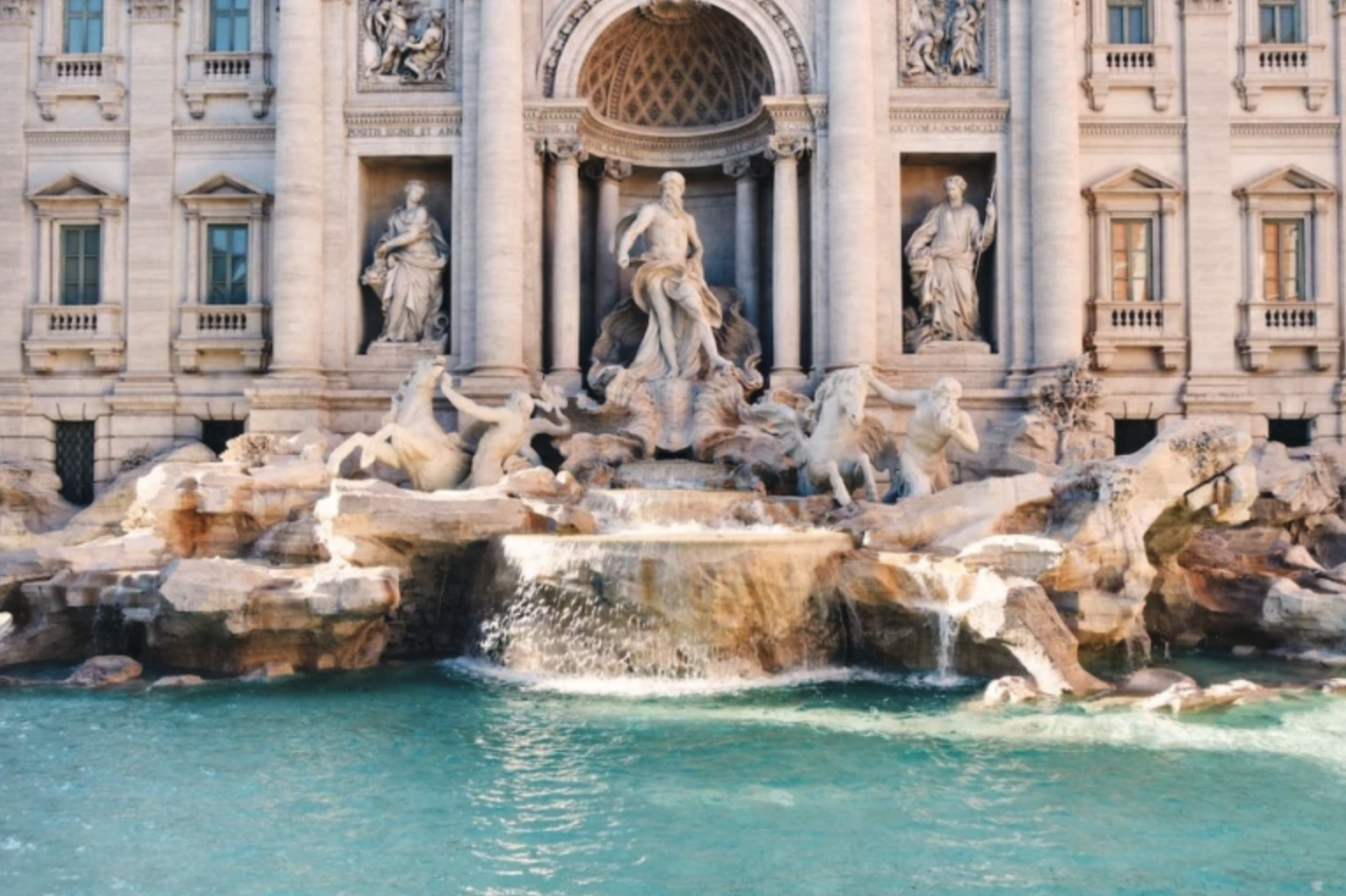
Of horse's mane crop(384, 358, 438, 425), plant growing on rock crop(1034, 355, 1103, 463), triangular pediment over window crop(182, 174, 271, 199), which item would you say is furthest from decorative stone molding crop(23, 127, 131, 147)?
plant growing on rock crop(1034, 355, 1103, 463)

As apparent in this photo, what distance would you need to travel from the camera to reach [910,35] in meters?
19.0

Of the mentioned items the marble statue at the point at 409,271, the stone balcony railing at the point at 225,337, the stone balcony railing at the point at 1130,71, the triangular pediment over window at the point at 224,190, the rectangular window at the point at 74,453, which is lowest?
the rectangular window at the point at 74,453

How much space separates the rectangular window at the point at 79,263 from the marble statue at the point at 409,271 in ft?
16.9

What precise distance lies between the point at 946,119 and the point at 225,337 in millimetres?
12717

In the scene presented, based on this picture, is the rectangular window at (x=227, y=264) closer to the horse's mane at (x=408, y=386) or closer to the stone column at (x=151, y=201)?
the stone column at (x=151, y=201)

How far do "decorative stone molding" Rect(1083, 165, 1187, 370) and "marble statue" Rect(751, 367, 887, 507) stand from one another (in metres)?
5.86

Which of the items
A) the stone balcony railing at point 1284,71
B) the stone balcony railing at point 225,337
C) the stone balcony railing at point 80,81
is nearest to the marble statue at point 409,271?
the stone balcony railing at point 225,337

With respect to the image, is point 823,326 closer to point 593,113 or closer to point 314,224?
point 593,113

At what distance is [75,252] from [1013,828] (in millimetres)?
18834

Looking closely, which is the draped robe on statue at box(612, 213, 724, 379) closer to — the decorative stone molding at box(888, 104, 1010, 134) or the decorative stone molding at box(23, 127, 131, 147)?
the decorative stone molding at box(888, 104, 1010, 134)

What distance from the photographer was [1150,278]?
19266mm

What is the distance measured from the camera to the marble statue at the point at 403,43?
62.1 ft

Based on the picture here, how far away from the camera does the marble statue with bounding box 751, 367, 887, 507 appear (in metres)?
14.6

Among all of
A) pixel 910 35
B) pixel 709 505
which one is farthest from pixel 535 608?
pixel 910 35
